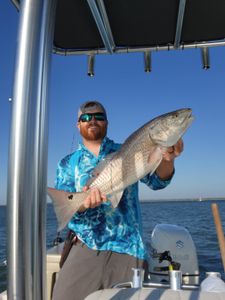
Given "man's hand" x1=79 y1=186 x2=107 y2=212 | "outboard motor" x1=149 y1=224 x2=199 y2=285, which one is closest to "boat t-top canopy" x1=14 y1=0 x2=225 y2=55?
"man's hand" x1=79 y1=186 x2=107 y2=212

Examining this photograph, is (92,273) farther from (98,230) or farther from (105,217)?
(105,217)

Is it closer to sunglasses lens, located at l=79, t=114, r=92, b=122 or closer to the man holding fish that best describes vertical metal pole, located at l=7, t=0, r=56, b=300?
the man holding fish

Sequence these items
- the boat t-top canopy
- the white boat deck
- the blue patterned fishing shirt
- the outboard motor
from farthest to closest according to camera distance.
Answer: the outboard motor < the blue patterned fishing shirt < the boat t-top canopy < the white boat deck

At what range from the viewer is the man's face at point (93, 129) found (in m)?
3.16

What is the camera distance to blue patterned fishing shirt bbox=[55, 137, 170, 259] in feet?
9.46

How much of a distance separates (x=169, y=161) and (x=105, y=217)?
2.63 feet

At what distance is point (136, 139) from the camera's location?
2.85 meters

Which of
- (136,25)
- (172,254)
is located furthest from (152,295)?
(172,254)

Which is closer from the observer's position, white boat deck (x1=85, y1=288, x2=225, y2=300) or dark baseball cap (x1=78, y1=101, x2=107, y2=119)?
white boat deck (x1=85, y1=288, x2=225, y2=300)

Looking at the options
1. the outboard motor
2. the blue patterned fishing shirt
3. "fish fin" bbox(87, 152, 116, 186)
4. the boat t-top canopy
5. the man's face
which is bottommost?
the outboard motor

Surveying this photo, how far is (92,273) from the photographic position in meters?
2.85

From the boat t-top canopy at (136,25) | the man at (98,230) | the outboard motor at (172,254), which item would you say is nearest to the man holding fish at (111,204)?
the man at (98,230)

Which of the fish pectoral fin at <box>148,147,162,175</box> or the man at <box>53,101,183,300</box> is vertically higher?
the fish pectoral fin at <box>148,147,162,175</box>

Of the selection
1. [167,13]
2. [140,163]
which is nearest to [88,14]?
[167,13]
